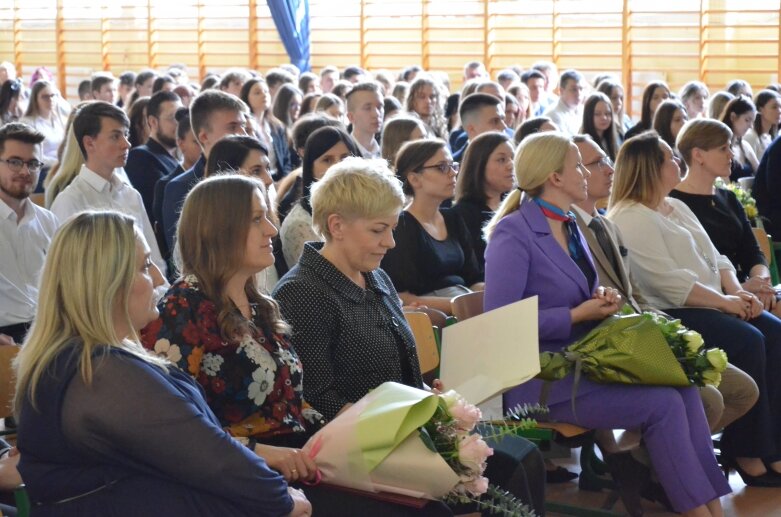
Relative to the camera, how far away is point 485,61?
15609 mm

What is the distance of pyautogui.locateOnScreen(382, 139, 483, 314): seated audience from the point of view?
4.69 metres

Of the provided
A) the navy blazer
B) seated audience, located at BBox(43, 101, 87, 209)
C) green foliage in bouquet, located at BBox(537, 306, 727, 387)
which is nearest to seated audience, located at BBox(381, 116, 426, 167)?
the navy blazer

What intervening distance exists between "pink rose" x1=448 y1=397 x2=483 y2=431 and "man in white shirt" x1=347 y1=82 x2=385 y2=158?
516cm

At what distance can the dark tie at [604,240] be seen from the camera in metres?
4.46

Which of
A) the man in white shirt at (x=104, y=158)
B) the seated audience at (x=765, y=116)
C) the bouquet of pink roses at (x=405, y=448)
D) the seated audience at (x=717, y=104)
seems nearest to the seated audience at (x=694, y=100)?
the seated audience at (x=765, y=116)

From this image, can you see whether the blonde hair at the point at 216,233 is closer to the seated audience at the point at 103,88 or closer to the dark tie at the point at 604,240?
the dark tie at the point at 604,240

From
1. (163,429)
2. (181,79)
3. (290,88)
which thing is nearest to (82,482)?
(163,429)

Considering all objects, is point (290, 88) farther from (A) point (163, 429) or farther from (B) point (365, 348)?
(A) point (163, 429)

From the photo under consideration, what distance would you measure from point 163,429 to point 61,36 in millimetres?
18507

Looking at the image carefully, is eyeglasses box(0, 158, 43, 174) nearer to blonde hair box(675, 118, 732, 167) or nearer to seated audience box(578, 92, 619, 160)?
blonde hair box(675, 118, 732, 167)

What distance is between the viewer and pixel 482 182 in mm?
5156

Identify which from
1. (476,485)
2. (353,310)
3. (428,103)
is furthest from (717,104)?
(476,485)

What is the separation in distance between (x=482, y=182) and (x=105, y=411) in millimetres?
3272

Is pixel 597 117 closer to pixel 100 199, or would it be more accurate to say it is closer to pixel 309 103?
pixel 309 103
